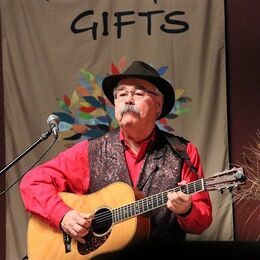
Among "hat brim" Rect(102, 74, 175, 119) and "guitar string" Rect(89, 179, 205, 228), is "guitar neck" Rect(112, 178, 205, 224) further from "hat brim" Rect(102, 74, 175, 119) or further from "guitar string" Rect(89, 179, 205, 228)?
"hat brim" Rect(102, 74, 175, 119)

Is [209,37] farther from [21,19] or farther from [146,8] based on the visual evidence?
[21,19]

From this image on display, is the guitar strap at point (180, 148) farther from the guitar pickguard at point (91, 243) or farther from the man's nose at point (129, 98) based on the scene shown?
the guitar pickguard at point (91, 243)

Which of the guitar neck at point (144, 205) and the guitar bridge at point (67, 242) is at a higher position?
the guitar neck at point (144, 205)

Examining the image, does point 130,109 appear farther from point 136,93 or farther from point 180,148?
point 180,148

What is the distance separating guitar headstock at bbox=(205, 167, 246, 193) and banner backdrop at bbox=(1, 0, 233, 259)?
37.8 inches

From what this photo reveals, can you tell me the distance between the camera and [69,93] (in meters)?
3.22

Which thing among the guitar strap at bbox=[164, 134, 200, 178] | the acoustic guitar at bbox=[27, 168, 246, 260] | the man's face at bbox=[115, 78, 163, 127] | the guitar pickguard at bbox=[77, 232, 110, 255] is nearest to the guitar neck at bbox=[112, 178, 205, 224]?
the acoustic guitar at bbox=[27, 168, 246, 260]

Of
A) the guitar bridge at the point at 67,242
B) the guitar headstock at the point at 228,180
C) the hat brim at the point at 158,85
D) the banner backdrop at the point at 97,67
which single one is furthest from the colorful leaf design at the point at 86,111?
the guitar headstock at the point at 228,180

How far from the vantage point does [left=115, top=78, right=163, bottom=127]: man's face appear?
2.40m

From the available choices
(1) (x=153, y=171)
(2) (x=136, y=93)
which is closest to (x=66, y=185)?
(1) (x=153, y=171)

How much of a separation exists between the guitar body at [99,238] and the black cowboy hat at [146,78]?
48 centimetres

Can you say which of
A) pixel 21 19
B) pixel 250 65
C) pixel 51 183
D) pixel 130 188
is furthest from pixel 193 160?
pixel 21 19

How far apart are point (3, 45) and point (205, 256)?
1.76 metres

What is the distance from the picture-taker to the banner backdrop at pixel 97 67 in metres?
3.03
